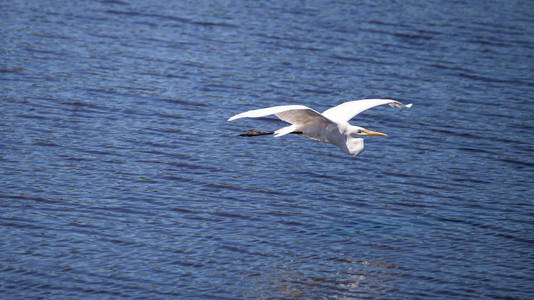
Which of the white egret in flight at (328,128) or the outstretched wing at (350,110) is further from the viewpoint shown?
the outstretched wing at (350,110)

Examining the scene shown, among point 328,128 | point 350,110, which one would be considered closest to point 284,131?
point 328,128

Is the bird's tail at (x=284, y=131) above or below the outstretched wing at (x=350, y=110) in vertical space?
below

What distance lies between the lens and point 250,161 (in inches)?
455

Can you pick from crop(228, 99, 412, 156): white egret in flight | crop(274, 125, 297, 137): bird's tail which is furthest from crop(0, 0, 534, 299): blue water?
crop(274, 125, 297, 137): bird's tail

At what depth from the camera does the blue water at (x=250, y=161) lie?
8156mm

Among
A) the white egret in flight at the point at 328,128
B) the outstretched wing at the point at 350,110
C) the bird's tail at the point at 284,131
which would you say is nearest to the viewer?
the bird's tail at the point at 284,131

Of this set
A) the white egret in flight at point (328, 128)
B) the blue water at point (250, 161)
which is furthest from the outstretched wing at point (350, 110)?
the blue water at point (250, 161)

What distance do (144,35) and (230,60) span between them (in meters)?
2.66

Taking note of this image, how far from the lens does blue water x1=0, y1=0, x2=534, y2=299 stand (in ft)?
26.8

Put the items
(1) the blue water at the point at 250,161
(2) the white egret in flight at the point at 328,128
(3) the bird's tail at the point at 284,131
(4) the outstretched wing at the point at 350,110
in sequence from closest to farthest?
(1) the blue water at the point at 250,161 < (3) the bird's tail at the point at 284,131 < (2) the white egret in flight at the point at 328,128 < (4) the outstretched wing at the point at 350,110

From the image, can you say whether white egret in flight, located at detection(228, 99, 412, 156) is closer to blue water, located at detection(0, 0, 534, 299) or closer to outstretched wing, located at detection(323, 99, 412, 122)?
outstretched wing, located at detection(323, 99, 412, 122)

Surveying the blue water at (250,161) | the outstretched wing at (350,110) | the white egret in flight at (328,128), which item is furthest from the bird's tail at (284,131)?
the blue water at (250,161)

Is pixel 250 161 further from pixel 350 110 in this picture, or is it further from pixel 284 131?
pixel 284 131

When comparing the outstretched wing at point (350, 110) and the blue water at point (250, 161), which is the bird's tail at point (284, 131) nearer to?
the outstretched wing at point (350, 110)
